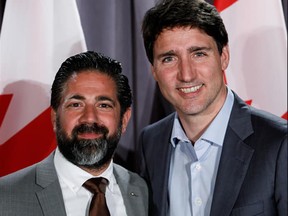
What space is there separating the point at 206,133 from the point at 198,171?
0.51ft

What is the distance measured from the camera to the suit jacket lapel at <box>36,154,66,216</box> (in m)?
1.94

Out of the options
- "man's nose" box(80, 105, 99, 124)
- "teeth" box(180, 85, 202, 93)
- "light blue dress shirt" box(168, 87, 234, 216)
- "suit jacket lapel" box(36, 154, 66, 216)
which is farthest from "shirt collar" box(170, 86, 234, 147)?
"suit jacket lapel" box(36, 154, 66, 216)

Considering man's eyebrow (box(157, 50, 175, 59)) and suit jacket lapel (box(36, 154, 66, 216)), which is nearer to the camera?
suit jacket lapel (box(36, 154, 66, 216))

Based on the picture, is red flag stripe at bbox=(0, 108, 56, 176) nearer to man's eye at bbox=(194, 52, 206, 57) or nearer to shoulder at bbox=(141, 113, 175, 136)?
shoulder at bbox=(141, 113, 175, 136)

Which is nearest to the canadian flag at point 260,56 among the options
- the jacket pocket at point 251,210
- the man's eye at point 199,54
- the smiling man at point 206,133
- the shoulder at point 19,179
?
the smiling man at point 206,133

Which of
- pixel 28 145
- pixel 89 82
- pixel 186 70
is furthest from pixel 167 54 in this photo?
pixel 28 145

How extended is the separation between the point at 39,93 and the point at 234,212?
1.05 m

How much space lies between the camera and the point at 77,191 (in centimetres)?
204

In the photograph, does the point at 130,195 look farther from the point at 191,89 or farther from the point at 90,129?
the point at 191,89

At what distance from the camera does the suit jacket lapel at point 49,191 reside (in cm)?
194

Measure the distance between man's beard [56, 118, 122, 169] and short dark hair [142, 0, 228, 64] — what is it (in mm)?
436

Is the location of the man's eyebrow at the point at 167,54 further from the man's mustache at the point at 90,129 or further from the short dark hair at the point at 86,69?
the man's mustache at the point at 90,129

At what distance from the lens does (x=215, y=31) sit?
2.08m

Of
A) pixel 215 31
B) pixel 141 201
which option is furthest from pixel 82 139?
pixel 215 31
